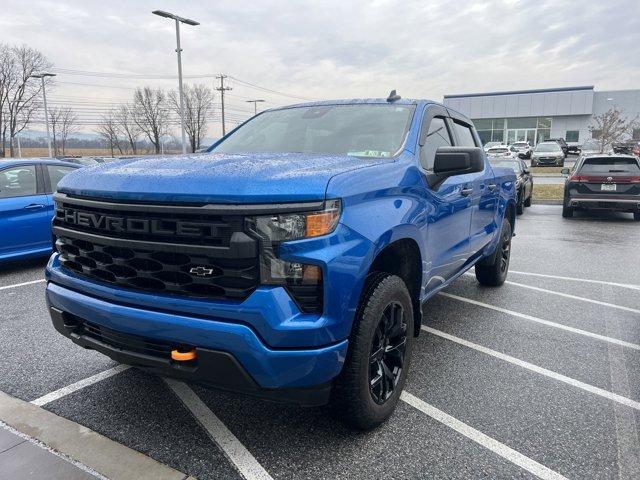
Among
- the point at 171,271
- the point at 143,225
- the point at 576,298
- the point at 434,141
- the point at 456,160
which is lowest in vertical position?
the point at 576,298

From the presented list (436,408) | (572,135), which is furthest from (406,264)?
(572,135)

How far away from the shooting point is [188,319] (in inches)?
88.7

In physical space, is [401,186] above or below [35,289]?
above

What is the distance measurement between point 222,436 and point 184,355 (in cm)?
72

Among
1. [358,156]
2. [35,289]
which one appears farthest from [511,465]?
[35,289]

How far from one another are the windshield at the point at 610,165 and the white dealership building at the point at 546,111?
4653 centimetres

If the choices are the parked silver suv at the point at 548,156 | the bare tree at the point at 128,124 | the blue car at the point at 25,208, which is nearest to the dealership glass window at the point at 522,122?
the parked silver suv at the point at 548,156

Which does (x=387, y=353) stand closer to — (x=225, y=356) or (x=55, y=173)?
(x=225, y=356)

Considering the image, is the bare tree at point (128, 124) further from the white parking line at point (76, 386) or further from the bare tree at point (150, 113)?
the white parking line at point (76, 386)

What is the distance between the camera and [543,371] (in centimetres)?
360

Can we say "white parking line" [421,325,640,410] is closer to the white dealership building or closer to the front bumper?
the front bumper

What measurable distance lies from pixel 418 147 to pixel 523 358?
1.84 metres

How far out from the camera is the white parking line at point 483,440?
8.07 feet

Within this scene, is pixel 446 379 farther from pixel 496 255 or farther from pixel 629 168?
pixel 629 168
